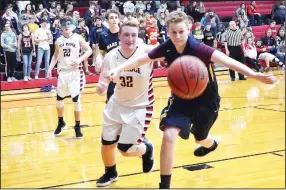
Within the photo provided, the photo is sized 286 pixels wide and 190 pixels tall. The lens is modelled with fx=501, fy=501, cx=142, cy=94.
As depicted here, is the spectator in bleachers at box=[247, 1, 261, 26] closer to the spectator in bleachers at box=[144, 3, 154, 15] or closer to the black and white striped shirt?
the spectator in bleachers at box=[144, 3, 154, 15]

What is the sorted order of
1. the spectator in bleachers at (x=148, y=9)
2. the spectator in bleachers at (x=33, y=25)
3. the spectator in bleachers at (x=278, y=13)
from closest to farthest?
the spectator in bleachers at (x=33, y=25)
the spectator in bleachers at (x=148, y=9)
the spectator in bleachers at (x=278, y=13)

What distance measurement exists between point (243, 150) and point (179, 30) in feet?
7.90

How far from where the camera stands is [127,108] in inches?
186

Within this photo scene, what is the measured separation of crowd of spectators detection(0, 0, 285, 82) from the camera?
44.0ft

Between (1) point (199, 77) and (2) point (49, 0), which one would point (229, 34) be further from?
(1) point (199, 77)

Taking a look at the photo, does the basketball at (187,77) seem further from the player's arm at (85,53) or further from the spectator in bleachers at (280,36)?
the spectator in bleachers at (280,36)

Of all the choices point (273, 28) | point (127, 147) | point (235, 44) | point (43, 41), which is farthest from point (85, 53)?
point (273, 28)

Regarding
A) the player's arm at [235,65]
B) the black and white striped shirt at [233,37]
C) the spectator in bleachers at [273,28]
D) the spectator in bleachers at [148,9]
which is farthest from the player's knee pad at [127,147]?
the spectator in bleachers at [273,28]

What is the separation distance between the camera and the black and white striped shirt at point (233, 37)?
1423 cm

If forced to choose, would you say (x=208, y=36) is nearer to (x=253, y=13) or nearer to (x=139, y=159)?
(x=253, y=13)

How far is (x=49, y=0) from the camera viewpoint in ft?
54.5

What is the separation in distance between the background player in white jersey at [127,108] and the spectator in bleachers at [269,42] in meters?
13.1

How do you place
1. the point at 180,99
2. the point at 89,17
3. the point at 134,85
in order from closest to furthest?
the point at 180,99
the point at 134,85
the point at 89,17

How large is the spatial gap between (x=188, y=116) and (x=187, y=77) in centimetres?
55
